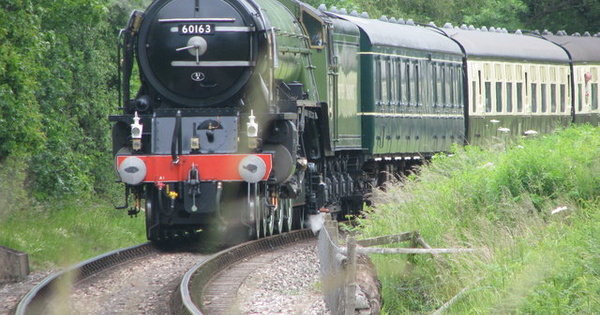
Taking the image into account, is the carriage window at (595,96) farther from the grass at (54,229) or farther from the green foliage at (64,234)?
the green foliage at (64,234)

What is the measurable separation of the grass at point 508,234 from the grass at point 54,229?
4.09 meters

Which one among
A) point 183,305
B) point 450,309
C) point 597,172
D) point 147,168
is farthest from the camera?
point 147,168

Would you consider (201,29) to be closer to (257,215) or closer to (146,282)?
(257,215)

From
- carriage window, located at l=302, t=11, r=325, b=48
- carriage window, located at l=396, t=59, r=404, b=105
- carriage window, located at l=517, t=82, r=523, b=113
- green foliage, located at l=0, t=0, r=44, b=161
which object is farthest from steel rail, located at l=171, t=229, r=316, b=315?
carriage window, located at l=517, t=82, r=523, b=113

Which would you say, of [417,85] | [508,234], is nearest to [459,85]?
[417,85]

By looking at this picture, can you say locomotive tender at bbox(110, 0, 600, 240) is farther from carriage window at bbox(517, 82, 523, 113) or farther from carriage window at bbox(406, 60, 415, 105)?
carriage window at bbox(517, 82, 523, 113)

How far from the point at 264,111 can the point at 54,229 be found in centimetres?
379

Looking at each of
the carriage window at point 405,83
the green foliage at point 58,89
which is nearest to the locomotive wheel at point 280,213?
the green foliage at point 58,89

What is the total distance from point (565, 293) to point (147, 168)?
7.02 meters

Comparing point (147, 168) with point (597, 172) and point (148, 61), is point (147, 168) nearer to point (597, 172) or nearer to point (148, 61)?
point (148, 61)

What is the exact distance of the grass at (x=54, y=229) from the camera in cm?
1373

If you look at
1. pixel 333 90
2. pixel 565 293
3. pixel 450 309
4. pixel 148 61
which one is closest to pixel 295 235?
pixel 333 90

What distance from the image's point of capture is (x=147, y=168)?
13.4 metres

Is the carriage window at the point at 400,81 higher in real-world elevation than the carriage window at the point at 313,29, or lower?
lower
